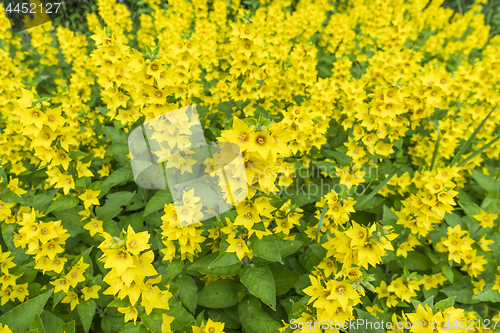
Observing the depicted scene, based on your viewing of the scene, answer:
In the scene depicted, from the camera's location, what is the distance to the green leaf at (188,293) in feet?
9.18

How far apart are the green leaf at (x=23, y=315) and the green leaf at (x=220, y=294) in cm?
143

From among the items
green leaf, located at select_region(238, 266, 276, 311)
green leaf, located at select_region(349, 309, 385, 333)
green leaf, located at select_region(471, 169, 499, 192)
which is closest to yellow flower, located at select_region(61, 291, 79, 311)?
green leaf, located at select_region(238, 266, 276, 311)

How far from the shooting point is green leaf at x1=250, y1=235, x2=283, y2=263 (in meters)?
2.31

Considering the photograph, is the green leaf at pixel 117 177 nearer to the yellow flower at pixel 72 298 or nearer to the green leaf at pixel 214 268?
the yellow flower at pixel 72 298

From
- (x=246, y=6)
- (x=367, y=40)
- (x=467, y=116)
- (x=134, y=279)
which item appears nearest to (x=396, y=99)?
(x=467, y=116)

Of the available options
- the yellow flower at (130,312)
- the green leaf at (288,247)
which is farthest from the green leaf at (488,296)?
the yellow flower at (130,312)

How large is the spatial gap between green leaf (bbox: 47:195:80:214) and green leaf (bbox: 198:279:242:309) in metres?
1.67

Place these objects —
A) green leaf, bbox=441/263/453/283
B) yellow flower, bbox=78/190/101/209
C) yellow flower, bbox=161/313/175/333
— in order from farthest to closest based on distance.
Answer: green leaf, bbox=441/263/453/283 < yellow flower, bbox=78/190/101/209 < yellow flower, bbox=161/313/175/333

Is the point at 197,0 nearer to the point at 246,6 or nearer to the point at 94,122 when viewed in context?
the point at 246,6

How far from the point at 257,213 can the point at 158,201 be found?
1339mm

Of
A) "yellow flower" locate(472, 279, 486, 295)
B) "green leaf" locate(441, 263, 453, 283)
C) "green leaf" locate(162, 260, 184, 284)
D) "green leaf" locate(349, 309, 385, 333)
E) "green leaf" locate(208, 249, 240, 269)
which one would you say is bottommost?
"yellow flower" locate(472, 279, 486, 295)

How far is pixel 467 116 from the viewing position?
4582 mm

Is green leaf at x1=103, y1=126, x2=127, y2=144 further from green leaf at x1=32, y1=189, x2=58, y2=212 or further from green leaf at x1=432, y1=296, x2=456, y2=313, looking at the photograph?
green leaf at x1=432, y1=296, x2=456, y2=313

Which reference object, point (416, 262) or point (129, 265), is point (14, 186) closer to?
point (129, 265)
